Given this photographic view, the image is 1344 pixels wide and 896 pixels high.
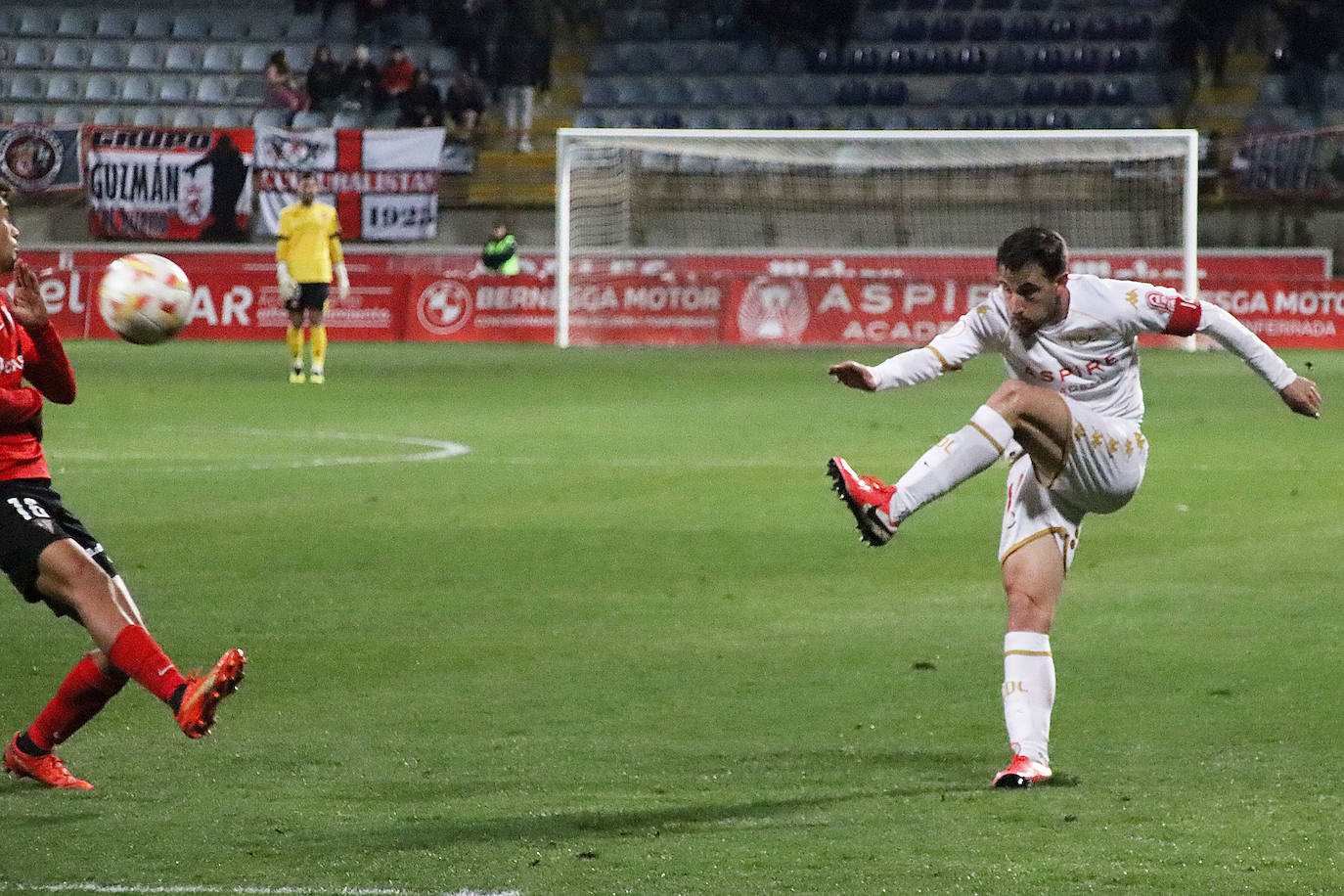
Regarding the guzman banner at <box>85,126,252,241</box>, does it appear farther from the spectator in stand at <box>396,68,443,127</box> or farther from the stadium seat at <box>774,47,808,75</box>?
the stadium seat at <box>774,47,808,75</box>

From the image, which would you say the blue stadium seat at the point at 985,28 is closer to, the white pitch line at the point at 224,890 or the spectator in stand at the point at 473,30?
the spectator in stand at the point at 473,30

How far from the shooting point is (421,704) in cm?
702

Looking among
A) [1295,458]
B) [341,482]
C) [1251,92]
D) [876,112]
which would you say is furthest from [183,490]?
[1251,92]

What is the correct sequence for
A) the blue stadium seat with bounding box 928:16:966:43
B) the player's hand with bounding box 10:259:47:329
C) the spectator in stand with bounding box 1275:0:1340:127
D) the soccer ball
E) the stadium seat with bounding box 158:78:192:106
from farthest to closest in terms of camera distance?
the stadium seat with bounding box 158:78:192:106 → the blue stadium seat with bounding box 928:16:966:43 → the spectator in stand with bounding box 1275:0:1340:127 → the soccer ball → the player's hand with bounding box 10:259:47:329

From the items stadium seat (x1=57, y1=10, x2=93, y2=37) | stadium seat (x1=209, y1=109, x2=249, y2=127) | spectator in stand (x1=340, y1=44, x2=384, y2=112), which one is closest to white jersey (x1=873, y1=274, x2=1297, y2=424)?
spectator in stand (x1=340, y1=44, x2=384, y2=112)

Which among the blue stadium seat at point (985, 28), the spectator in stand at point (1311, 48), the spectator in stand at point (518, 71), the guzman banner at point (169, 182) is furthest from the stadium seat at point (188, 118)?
the spectator in stand at point (1311, 48)

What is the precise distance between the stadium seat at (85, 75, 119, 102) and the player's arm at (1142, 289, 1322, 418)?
3319 centimetres

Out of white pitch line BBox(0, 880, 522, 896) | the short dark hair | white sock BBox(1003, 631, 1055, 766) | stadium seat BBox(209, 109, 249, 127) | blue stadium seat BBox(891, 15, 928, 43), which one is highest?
blue stadium seat BBox(891, 15, 928, 43)

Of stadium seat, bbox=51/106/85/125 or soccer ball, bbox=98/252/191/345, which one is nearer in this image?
soccer ball, bbox=98/252/191/345

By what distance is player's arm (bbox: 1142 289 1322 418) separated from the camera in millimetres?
5973

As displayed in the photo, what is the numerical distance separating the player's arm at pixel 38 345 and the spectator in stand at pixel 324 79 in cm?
Answer: 3015

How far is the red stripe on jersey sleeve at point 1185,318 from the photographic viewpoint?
235 inches

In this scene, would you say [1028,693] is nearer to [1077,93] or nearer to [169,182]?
[1077,93]

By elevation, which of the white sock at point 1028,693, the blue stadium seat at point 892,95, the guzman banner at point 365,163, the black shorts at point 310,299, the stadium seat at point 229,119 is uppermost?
the blue stadium seat at point 892,95
